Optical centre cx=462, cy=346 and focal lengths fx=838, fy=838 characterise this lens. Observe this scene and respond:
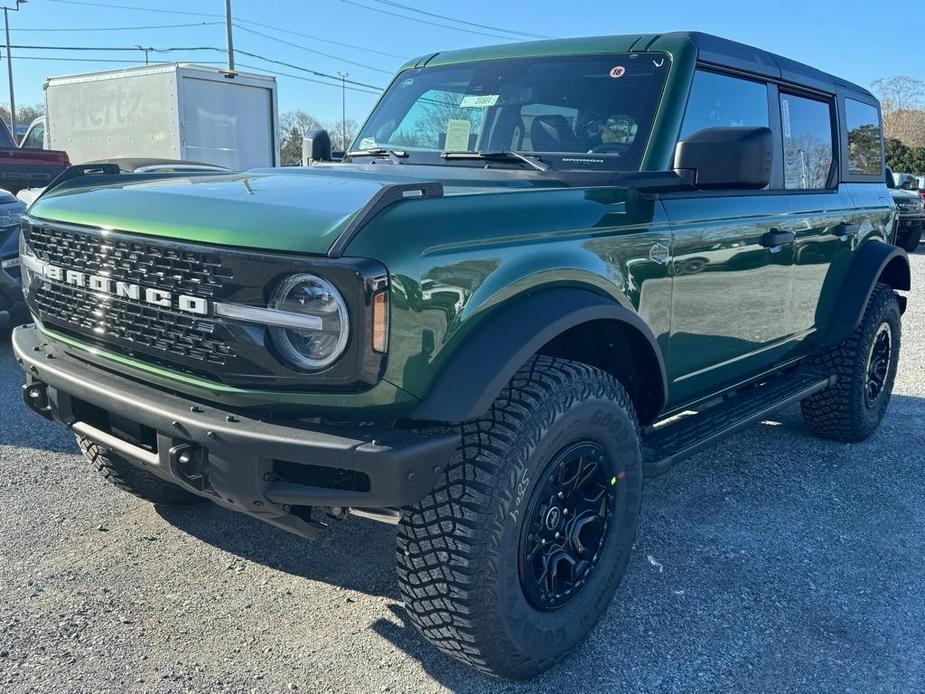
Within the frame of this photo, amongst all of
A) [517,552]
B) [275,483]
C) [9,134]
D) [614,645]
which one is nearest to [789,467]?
[614,645]

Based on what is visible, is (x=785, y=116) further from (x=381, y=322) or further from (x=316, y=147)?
(x=381, y=322)

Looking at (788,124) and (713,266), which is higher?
(788,124)

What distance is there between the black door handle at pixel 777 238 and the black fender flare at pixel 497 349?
1.39 m

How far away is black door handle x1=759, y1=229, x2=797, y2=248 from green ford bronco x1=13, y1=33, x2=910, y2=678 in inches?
0.9

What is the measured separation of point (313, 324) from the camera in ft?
6.86

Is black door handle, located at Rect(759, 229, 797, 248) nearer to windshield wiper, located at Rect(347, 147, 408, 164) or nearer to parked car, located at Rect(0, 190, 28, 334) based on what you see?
windshield wiper, located at Rect(347, 147, 408, 164)

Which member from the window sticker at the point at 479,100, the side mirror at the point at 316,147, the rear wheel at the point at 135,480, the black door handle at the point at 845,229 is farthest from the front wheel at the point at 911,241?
the rear wheel at the point at 135,480

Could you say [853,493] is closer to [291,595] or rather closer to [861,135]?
[861,135]

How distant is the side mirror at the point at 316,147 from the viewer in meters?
4.34

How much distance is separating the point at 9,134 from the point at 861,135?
12741 mm

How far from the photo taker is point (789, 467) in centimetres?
455

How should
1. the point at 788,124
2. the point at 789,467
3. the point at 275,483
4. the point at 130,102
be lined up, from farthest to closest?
the point at 130,102, the point at 789,467, the point at 788,124, the point at 275,483

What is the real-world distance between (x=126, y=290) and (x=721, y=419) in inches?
95.7

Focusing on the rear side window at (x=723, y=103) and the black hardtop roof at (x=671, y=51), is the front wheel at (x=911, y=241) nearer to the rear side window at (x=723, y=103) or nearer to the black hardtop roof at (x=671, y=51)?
the black hardtop roof at (x=671, y=51)
